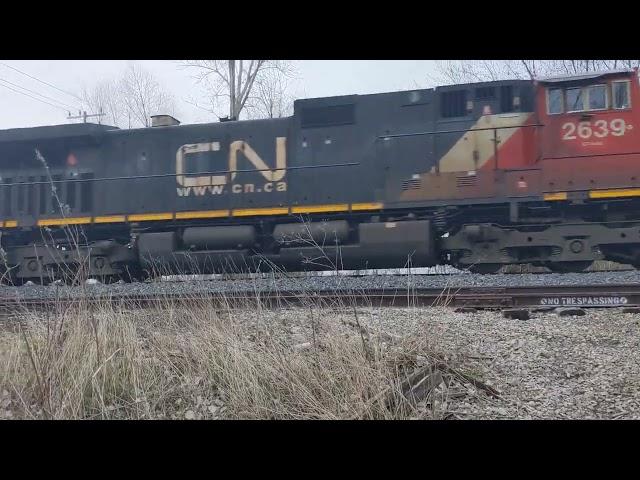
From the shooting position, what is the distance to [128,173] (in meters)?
11.5

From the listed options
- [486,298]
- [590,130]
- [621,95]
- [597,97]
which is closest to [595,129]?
[590,130]

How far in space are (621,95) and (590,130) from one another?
0.73 metres

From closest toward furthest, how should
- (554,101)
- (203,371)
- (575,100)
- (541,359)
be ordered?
(203,371), (541,359), (575,100), (554,101)

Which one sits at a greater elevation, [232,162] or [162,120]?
[162,120]

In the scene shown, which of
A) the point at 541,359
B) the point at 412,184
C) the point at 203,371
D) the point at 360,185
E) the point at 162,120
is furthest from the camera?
the point at 162,120

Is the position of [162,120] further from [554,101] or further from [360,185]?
[554,101]

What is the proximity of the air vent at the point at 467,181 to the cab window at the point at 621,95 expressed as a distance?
2519 mm

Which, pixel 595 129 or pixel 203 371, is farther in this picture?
pixel 595 129

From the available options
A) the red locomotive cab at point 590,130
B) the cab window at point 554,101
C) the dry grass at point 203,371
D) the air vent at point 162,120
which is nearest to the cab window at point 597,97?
the red locomotive cab at point 590,130

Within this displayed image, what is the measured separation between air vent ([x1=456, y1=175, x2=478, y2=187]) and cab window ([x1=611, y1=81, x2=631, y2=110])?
8.26ft

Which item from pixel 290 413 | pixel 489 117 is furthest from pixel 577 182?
pixel 290 413

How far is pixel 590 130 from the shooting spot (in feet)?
30.2

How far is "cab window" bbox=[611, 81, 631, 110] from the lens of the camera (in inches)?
358

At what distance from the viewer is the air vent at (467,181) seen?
959 centimetres
